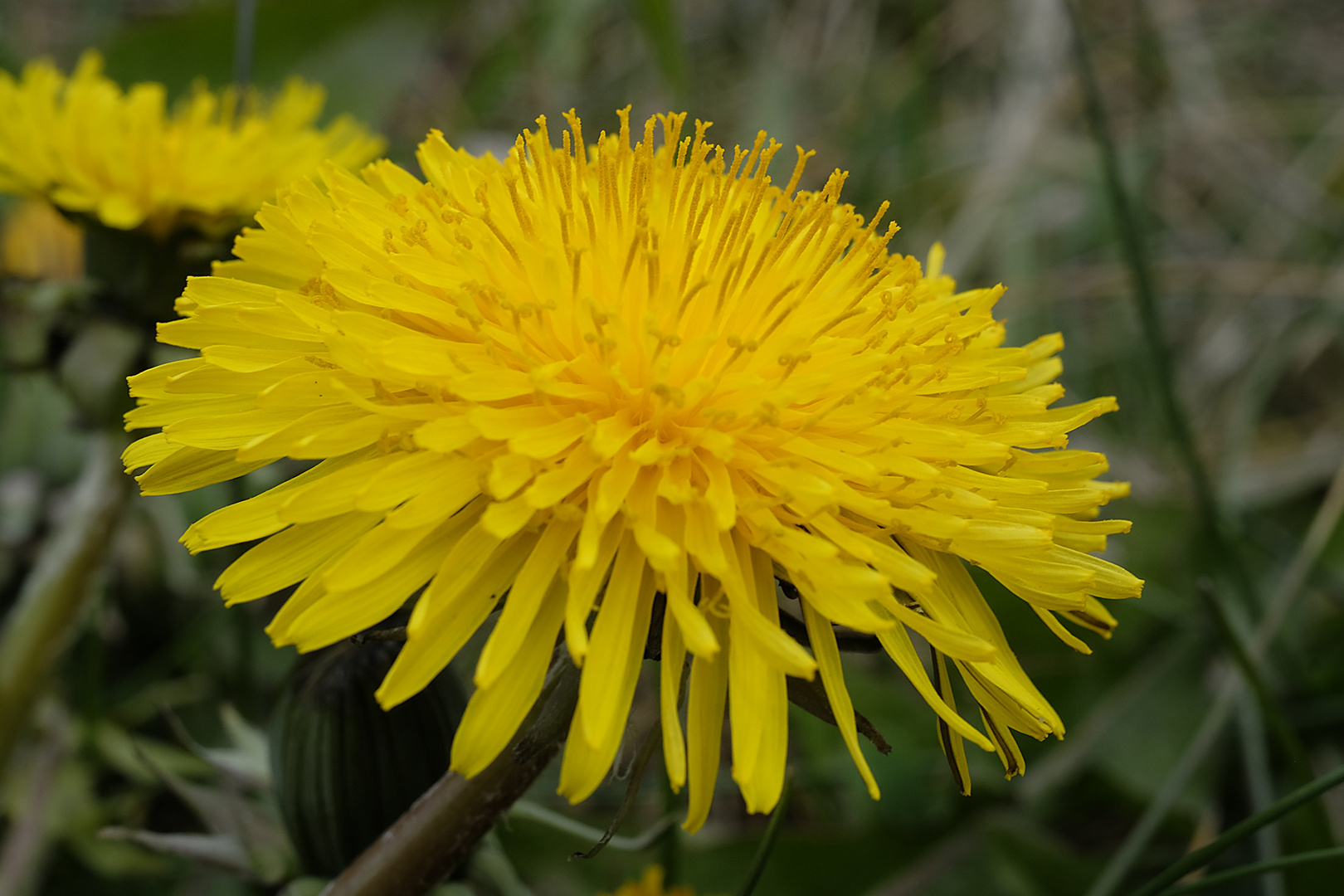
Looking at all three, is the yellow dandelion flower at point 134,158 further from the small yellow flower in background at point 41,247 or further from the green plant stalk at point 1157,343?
the green plant stalk at point 1157,343

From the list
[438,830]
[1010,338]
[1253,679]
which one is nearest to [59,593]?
[438,830]

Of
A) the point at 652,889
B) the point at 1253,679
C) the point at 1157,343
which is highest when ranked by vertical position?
the point at 1157,343

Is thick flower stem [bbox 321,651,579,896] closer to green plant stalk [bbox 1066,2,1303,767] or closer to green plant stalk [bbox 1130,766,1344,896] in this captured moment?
green plant stalk [bbox 1130,766,1344,896]

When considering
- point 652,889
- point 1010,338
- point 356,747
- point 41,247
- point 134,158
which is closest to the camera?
point 356,747

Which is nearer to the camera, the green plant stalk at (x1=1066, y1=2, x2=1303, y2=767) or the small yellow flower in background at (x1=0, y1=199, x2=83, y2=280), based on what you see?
the green plant stalk at (x1=1066, y1=2, x2=1303, y2=767)

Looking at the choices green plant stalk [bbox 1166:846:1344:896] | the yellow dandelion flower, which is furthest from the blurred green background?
green plant stalk [bbox 1166:846:1344:896]

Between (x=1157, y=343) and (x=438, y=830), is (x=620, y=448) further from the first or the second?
(x=1157, y=343)
